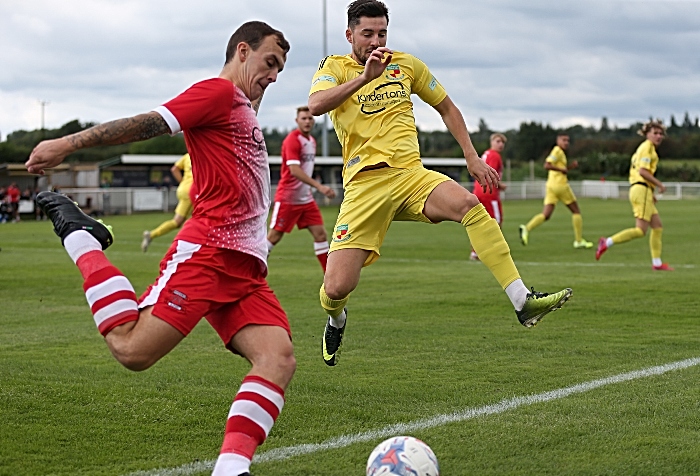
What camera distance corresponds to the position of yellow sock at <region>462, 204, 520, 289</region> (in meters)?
6.91

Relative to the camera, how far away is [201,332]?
9398mm

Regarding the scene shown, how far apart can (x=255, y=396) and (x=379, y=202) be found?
10.2ft

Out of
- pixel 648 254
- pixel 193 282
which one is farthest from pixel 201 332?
pixel 648 254

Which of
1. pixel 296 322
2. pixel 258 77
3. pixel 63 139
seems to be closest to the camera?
pixel 63 139

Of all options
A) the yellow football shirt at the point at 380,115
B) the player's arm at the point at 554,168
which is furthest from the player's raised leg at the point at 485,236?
the player's arm at the point at 554,168

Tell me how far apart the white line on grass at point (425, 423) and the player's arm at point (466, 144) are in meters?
1.49

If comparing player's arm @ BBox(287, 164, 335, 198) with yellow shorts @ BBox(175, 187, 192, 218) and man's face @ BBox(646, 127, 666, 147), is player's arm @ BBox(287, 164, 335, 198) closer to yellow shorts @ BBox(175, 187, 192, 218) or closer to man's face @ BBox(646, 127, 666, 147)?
man's face @ BBox(646, 127, 666, 147)

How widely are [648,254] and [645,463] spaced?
48.0 feet

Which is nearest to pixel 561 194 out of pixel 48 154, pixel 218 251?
pixel 218 251

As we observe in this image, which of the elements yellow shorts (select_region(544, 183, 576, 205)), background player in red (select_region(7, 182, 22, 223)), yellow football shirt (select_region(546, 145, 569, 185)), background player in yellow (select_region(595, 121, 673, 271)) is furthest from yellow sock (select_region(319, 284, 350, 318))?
background player in red (select_region(7, 182, 22, 223))

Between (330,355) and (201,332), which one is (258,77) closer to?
(330,355)

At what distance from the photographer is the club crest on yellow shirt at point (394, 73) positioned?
7.41 meters

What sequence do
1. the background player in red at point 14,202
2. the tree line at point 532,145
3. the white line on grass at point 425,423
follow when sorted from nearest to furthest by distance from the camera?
1. the white line on grass at point 425,423
2. the background player in red at point 14,202
3. the tree line at point 532,145

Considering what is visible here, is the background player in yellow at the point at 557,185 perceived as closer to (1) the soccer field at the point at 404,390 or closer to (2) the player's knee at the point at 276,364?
(1) the soccer field at the point at 404,390
